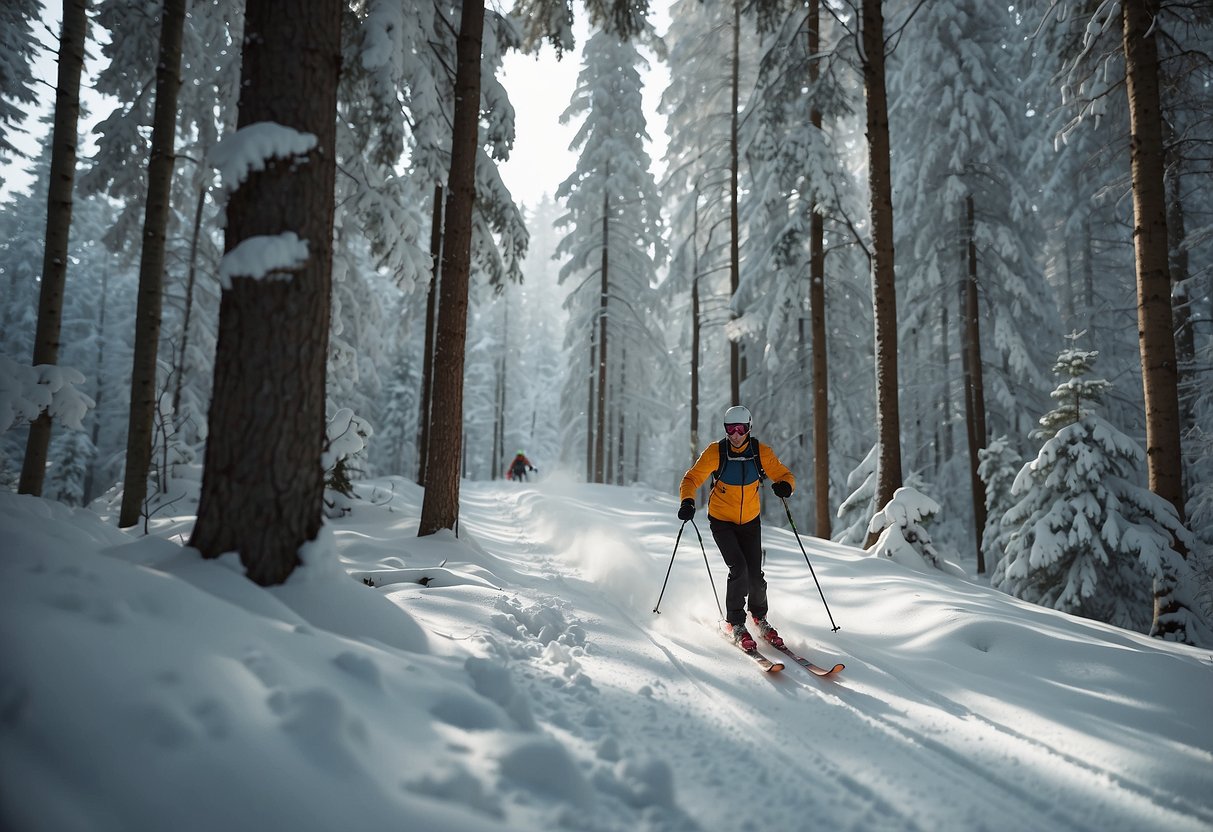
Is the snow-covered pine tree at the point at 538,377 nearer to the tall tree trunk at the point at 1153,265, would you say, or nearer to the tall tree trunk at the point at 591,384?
the tall tree trunk at the point at 591,384

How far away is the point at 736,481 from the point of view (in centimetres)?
529

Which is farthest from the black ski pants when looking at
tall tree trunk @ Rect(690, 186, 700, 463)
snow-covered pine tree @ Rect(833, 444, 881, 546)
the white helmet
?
tall tree trunk @ Rect(690, 186, 700, 463)

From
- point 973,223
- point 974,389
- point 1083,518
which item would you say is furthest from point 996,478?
point 973,223

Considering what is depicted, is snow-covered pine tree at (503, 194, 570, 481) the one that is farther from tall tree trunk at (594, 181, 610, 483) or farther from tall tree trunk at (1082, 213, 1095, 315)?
tall tree trunk at (1082, 213, 1095, 315)

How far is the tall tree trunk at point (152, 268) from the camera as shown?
24.1 feet

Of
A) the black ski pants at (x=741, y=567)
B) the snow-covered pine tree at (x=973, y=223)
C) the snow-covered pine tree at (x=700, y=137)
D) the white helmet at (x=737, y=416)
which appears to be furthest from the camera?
the snow-covered pine tree at (x=700, y=137)

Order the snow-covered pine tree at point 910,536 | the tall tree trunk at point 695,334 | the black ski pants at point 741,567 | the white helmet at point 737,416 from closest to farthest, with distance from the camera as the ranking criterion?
the black ski pants at point 741,567 < the white helmet at point 737,416 < the snow-covered pine tree at point 910,536 < the tall tree trunk at point 695,334

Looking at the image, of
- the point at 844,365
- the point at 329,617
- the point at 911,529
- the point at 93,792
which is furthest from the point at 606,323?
the point at 93,792

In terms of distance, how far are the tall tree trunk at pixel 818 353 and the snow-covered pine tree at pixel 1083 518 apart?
3.27 metres

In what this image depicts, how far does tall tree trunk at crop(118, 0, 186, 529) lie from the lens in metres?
7.34

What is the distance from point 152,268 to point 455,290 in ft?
14.5

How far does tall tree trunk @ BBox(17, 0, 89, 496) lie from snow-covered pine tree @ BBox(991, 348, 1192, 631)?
44.9 feet

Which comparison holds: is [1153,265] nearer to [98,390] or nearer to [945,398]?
[945,398]

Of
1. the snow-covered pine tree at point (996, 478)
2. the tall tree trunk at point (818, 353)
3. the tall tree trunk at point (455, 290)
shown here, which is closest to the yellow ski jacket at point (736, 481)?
the tall tree trunk at point (455, 290)
